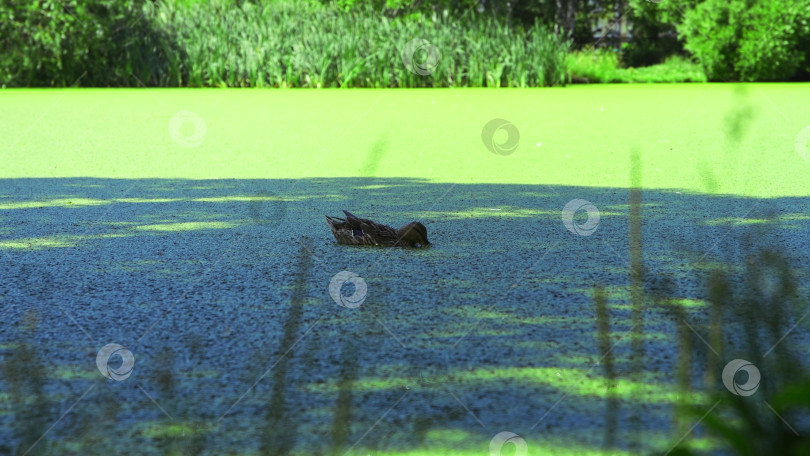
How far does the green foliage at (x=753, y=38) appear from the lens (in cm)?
1138

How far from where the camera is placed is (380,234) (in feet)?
9.32

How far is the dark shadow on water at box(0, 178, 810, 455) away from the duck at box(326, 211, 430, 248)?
42mm

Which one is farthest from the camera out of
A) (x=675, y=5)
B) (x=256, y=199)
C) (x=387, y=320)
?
(x=675, y=5)

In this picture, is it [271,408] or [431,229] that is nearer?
[271,408]

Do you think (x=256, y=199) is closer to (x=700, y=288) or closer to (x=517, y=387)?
(x=700, y=288)

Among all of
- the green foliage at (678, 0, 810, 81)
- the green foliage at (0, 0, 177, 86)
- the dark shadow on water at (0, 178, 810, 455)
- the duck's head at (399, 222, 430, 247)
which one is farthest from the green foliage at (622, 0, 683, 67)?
the duck's head at (399, 222, 430, 247)

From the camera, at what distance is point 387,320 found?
213 centimetres

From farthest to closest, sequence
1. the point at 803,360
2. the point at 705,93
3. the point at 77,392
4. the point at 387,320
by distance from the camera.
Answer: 1. the point at 705,93
2. the point at 387,320
3. the point at 803,360
4. the point at 77,392

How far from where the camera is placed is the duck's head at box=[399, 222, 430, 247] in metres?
2.82

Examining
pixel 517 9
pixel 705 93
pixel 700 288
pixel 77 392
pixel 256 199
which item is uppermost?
pixel 77 392

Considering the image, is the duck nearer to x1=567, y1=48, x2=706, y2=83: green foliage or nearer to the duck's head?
the duck's head

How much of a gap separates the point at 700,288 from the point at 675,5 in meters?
12.6

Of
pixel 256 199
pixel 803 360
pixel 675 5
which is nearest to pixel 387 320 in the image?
pixel 803 360

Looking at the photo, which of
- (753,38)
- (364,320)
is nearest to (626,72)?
(753,38)
